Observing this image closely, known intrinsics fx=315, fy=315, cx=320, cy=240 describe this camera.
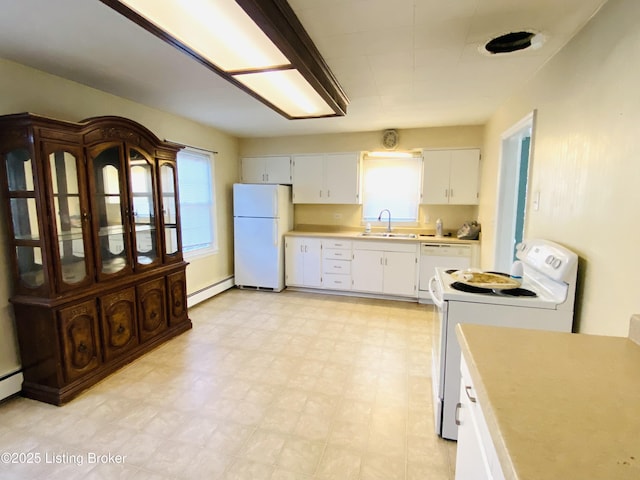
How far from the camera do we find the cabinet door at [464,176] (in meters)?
4.09

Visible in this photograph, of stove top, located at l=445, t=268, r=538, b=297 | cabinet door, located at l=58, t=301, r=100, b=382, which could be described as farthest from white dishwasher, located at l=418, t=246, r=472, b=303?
cabinet door, located at l=58, t=301, r=100, b=382

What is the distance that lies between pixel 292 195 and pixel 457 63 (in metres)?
3.10

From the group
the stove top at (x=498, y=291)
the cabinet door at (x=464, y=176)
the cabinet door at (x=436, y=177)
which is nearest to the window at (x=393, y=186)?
the cabinet door at (x=436, y=177)

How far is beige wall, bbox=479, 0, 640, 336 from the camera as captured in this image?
1292 mm

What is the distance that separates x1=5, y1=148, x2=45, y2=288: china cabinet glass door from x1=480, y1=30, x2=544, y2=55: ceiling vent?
10.1 feet

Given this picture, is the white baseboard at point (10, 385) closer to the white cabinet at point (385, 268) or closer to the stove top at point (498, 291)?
the stove top at point (498, 291)

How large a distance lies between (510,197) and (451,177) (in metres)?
1.15

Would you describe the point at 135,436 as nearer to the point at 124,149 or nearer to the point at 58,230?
the point at 58,230

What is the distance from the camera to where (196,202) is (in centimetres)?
422

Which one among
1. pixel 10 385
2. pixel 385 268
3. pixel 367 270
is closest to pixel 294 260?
pixel 367 270

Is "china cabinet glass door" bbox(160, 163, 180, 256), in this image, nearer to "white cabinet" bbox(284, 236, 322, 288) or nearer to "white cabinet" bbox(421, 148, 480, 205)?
"white cabinet" bbox(284, 236, 322, 288)

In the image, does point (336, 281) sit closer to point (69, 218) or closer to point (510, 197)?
point (510, 197)

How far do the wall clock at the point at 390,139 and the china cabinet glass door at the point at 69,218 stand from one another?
11.4 ft

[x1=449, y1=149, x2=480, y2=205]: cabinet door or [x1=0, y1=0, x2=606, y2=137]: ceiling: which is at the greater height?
[x1=0, y1=0, x2=606, y2=137]: ceiling
